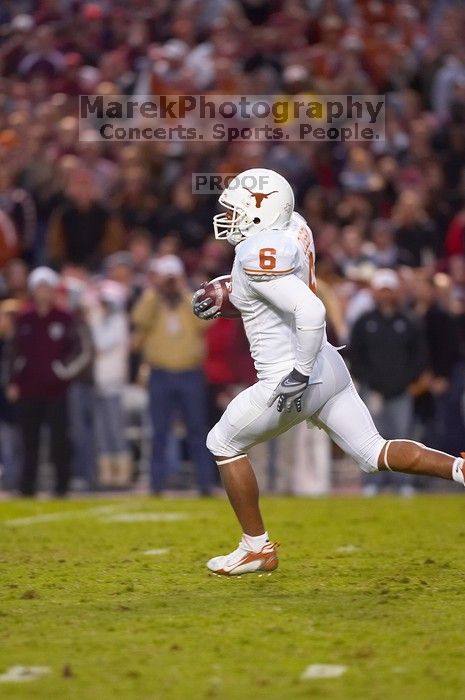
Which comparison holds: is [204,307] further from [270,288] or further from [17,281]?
[17,281]

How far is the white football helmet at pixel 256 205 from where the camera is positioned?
6.18m

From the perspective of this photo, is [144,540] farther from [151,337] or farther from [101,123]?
[101,123]

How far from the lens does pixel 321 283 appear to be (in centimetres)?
1217

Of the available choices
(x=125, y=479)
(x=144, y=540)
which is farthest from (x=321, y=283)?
(x=144, y=540)

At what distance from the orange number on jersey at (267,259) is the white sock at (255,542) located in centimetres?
125

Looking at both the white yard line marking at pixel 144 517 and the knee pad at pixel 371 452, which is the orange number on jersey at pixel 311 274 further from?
the white yard line marking at pixel 144 517

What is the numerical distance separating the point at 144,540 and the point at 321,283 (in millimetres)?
4315

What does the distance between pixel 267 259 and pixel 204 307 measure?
0.52 meters

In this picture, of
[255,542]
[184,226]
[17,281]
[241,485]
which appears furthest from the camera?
[184,226]

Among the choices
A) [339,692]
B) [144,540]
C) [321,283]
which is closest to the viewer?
[339,692]

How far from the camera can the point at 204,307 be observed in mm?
6340

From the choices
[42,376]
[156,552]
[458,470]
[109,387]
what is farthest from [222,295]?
[109,387]

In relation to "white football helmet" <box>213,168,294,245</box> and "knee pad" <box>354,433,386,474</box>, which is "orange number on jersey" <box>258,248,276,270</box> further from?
"knee pad" <box>354,433,386,474</box>

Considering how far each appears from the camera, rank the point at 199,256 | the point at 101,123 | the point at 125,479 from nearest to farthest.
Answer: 1. the point at 125,479
2. the point at 199,256
3. the point at 101,123
